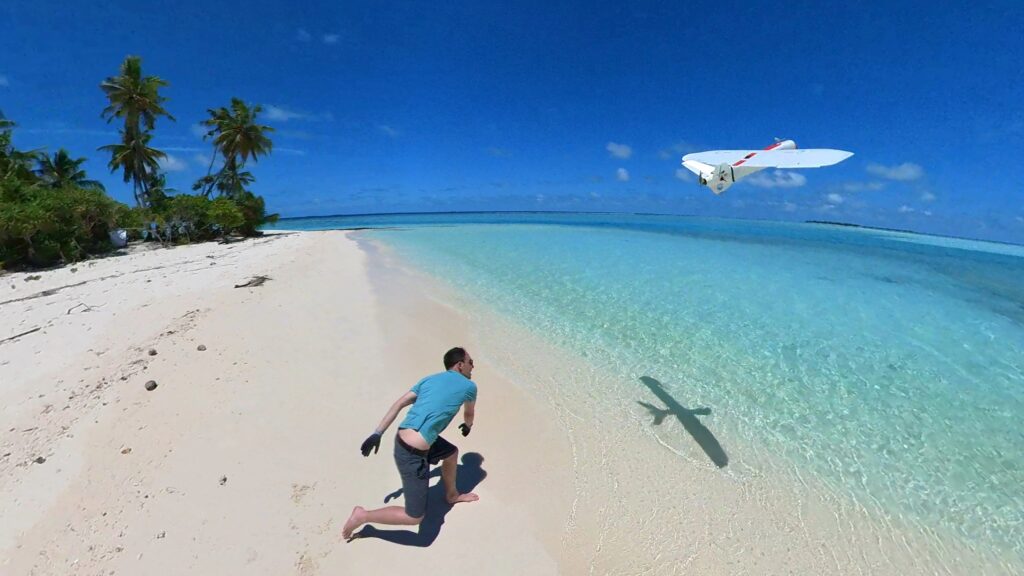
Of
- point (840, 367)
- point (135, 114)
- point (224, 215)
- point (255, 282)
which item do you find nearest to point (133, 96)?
point (135, 114)

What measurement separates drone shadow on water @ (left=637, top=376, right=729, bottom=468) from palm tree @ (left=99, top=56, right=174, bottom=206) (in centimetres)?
3414

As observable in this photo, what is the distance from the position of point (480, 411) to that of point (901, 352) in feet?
28.4

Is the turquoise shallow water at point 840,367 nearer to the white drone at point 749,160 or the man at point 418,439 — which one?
the white drone at point 749,160

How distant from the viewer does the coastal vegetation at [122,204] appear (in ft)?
44.0

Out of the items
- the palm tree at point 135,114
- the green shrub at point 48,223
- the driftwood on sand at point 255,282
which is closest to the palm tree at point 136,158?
the palm tree at point 135,114

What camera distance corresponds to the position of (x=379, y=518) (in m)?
2.87

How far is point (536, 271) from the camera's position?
1511 centimetres

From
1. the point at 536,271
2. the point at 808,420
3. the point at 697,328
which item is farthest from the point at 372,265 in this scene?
the point at 808,420

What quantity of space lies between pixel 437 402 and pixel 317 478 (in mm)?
1663

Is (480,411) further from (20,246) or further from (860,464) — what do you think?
(20,246)

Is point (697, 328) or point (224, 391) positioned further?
point (697, 328)

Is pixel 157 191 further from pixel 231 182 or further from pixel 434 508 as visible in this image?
pixel 434 508

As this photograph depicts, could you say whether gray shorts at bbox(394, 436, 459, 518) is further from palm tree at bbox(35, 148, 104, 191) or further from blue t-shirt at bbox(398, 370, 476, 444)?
palm tree at bbox(35, 148, 104, 191)

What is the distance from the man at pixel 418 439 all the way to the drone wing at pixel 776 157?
21.9 feet
